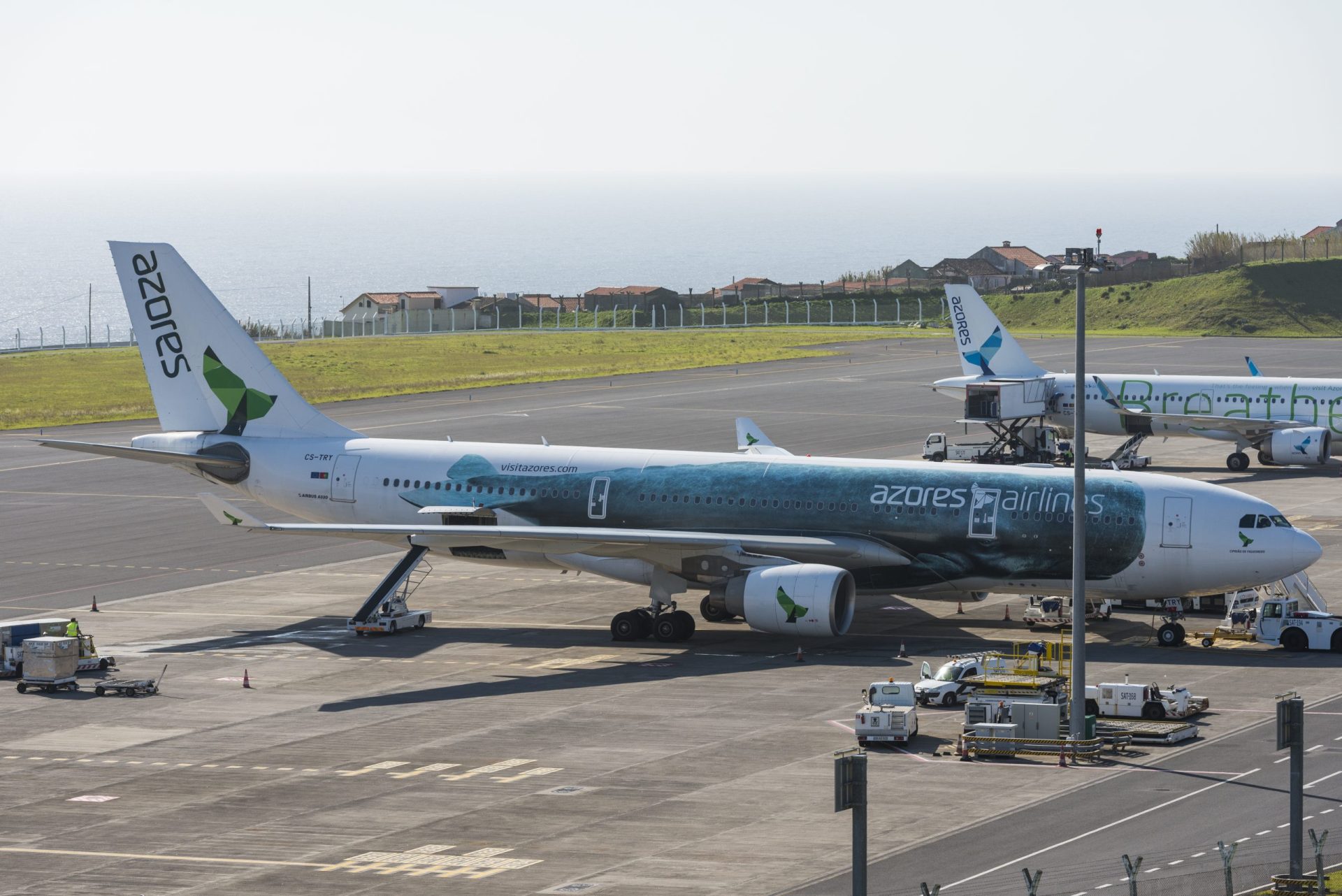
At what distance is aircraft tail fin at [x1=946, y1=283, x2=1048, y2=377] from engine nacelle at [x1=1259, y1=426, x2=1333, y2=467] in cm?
1287

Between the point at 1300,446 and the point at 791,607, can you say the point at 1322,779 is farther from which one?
the point at 1300,446

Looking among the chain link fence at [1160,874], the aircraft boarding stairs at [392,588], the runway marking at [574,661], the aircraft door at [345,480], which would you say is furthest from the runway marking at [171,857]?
the aircraft door at [345,480]

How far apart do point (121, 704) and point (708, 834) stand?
18820mm

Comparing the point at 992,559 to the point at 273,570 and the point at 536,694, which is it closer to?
the point at 536,694

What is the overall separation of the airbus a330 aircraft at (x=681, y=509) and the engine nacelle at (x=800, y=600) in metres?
0.06

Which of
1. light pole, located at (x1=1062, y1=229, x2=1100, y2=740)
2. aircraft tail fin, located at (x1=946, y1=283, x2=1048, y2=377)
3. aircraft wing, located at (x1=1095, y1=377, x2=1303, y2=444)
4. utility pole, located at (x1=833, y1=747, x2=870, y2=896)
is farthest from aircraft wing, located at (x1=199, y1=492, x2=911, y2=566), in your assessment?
aircraft tail fin, located at (x1=946, y1=283, x2=1048, y2=377)

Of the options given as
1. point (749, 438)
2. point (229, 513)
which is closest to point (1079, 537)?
point (229, 513)

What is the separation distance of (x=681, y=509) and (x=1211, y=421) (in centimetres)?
4540

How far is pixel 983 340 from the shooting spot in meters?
96.0

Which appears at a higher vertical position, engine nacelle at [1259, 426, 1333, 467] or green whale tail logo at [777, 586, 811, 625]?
engine nacelle at [1259, 426, 1333, 467]

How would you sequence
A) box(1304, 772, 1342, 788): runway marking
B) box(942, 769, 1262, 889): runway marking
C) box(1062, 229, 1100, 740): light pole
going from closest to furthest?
box(942, 769, 1262, 889): runway marking < box(1304, 772, 1342, 788): runway marking < box(1062, 229, 1100, 740): light pole

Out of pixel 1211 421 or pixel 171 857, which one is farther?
pixel 1211 421

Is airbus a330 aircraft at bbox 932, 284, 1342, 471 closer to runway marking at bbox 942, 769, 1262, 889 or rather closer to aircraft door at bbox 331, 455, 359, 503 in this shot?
aircraft door at bbox 331, 455, 359, 503

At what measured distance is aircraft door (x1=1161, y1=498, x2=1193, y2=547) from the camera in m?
50.2
